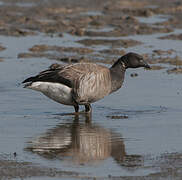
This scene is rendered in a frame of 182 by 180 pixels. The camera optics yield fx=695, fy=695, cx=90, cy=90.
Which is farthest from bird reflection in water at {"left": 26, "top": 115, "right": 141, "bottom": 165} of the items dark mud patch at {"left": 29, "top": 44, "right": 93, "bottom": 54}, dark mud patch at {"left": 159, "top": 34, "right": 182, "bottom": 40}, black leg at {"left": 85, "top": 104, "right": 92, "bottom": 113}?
dark mud patch at {"left": 159, "top": 34, "right": 182, "bottom": 40}

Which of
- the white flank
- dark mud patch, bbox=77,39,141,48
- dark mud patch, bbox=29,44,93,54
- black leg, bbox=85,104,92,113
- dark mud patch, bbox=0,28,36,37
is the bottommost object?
black leg, bbox=85,104,92,113

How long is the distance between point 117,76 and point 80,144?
9.41 feet

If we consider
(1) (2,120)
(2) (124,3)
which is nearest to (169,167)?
(1) (2,120)

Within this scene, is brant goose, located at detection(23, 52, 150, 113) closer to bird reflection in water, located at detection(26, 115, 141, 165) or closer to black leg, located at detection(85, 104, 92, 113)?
black leg, located at detection(85, 104, 92, 113)

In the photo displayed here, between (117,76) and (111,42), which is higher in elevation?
(111,42)

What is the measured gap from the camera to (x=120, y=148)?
9266mm

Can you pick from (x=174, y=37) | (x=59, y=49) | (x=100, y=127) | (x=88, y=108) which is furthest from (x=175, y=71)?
(x=100, y=127)

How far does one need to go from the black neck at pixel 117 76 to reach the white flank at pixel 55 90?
0.80 meters

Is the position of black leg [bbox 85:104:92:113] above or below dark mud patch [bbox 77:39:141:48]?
below

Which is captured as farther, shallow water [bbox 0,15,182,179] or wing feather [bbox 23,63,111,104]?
wing feather [bbox 23,63,111,104]

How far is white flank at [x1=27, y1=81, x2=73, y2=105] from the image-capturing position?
37.8 ft

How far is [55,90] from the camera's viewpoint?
38.1 feet

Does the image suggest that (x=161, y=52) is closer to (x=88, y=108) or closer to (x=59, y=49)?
(x=59, y=49)

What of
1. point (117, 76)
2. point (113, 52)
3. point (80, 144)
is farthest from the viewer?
point (113, 52)
